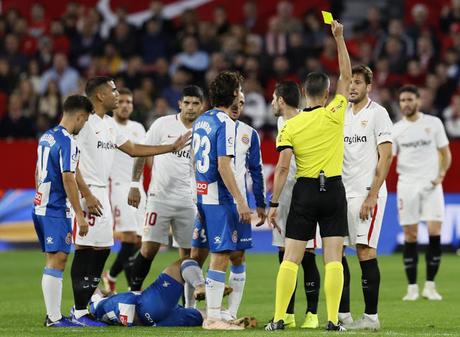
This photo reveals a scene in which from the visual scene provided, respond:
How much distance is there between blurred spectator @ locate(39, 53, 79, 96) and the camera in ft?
78.8

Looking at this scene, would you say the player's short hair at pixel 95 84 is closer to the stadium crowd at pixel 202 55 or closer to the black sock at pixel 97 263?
the black sock at pixel 97 263

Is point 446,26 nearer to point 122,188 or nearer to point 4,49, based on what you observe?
point 4,49

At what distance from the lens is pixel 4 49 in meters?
25.2

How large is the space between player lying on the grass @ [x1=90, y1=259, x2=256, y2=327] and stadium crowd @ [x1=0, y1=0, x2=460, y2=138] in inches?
423

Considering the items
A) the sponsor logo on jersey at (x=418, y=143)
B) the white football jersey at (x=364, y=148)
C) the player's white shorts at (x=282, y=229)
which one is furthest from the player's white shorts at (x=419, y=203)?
the white football jersey at (x=364, y=148)

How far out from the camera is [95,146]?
11.8 m

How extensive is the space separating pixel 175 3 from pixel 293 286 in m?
17.6

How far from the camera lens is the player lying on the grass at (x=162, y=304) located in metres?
10.9

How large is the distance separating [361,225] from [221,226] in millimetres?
1347

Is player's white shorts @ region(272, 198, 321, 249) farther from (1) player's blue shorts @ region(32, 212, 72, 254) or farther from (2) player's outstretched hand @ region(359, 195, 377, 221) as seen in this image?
(1) player's blue shorts @ region(32, 212, 72, 254)

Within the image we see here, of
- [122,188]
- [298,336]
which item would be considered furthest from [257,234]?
[298,336]

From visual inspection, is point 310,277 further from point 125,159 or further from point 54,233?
point 125,159

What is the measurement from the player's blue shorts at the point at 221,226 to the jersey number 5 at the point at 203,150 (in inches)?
14.1

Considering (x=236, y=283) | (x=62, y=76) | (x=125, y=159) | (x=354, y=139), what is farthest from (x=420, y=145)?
(x=62, y=76)
